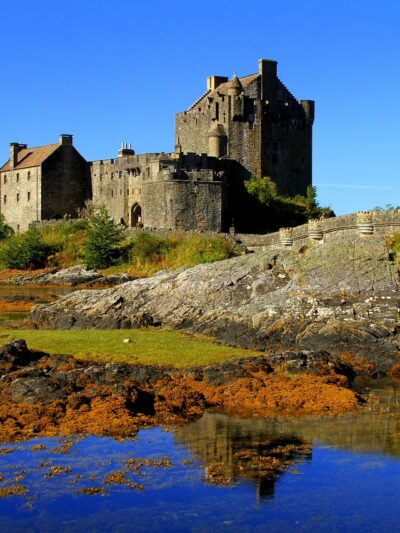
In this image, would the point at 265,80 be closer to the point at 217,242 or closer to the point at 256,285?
the point at 217,242

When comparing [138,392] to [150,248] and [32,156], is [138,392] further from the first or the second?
[32,156]

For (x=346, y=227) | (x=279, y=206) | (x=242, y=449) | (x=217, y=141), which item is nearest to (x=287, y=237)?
(x=346, y=227)

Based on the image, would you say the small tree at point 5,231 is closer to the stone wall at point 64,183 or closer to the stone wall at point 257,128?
the stone wall at point 64,183

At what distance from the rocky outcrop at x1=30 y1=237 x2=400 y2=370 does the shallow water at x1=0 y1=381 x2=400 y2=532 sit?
9.70 metres

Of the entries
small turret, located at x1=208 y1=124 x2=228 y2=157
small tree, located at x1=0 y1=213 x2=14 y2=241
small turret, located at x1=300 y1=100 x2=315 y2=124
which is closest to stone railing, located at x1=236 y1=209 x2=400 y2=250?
small turret, located at x1=208 y1=124 x2=228 y2=157

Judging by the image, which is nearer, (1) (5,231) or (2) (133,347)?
(2) (133,347)

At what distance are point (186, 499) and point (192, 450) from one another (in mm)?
3169

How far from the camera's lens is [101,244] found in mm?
76875

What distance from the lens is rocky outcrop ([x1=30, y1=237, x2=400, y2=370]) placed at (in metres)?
33.0

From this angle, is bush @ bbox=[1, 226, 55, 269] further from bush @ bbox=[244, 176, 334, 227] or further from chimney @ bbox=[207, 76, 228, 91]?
chimney @ bbox=[207, 76, 228, 91]

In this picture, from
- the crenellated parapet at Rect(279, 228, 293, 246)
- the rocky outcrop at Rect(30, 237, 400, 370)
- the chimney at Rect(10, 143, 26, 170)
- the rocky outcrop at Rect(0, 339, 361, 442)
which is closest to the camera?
the rocky outcrop at Rect(0, 339, 361, 442)

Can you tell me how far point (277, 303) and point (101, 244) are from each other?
4265 centimetres

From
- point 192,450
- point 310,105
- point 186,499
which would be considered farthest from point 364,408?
point 310,105

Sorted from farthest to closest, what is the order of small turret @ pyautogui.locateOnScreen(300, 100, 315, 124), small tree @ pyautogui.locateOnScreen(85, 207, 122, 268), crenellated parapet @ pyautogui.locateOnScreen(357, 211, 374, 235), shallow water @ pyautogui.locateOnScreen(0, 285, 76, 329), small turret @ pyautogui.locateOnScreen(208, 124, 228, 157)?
small turret @ pyautogui.locateOnScreen(300, 100, 315, 124) < small turret @ pyautogui.locateOnScreen(208, 124, 228, 157) < small tree @ pyautogui.locateOnScreen(85, 207, 122, 268) < shallow water @ pyautogui.locateOnScreen(0, 285, 76, 329) < crenellated parapet @ pyautogui.locateOnScreen(357, 211, 374, 235)
